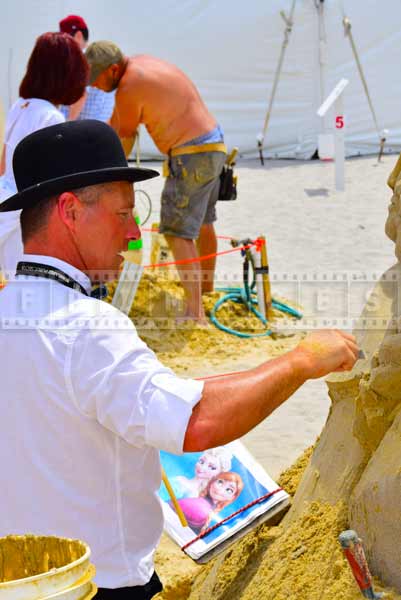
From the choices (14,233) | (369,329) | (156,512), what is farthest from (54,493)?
(14,233)

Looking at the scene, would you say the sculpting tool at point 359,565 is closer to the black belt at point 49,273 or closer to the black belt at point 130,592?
the black belt at point 130,592

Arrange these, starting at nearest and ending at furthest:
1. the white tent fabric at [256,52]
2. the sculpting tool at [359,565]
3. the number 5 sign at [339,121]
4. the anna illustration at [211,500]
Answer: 1. the sculpting tool at [359,565]
2. the anna illustration at [211,500]
3. the number 5 sign at [339,121]
4. the white tent fabric at [256,52]

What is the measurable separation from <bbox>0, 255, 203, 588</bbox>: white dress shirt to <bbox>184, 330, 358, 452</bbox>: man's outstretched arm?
4 centimetres

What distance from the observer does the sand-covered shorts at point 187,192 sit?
5.54 meters

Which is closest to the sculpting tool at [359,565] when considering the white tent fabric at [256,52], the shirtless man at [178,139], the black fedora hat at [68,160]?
the black fedora hat at [68,160]

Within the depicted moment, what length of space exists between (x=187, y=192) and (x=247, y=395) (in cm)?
395

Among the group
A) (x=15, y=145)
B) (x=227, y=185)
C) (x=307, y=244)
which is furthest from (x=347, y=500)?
(x=307, y=244)

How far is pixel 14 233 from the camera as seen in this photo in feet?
12.6

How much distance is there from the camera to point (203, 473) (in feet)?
8.66

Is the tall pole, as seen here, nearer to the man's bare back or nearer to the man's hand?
the man's bare back

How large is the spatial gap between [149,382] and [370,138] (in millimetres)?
11339

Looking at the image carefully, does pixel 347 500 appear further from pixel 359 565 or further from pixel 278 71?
pixel 278 71

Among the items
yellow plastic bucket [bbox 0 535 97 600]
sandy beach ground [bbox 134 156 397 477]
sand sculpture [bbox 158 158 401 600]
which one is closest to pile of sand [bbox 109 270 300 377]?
sandy beach ground [bbox 134 156 397 477]

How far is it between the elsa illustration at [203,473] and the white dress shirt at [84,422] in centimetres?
65
